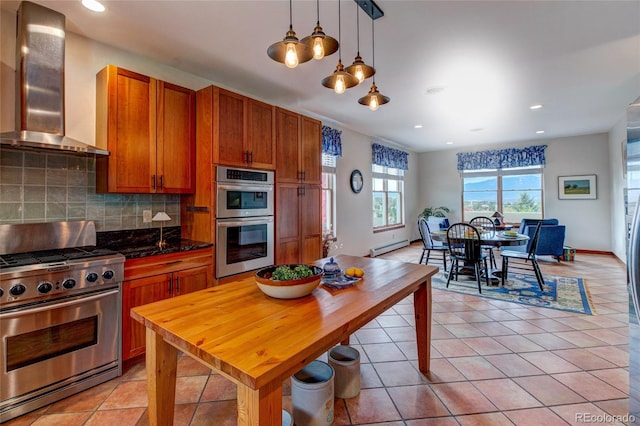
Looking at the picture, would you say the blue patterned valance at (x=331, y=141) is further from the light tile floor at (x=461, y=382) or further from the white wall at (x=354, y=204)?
the light tile floor at (x=461, y=382)

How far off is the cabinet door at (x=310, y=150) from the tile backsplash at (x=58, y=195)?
1.79m

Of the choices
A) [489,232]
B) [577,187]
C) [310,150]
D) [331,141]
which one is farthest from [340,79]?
[577,187]

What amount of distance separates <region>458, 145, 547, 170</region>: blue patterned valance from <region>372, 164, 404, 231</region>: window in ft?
5.77

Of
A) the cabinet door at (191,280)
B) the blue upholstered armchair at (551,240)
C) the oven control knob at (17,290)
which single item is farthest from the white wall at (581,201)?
the oven control knob at (17,290)

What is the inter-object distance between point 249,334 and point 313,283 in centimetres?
47

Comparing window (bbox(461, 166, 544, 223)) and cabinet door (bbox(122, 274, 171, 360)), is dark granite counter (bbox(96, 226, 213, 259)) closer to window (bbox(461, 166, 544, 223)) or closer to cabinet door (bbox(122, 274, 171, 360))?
cabinet door (bbox(122, 274, 171, 360))

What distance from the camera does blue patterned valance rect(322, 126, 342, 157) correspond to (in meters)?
5.01

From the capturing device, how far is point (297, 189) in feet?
11.9

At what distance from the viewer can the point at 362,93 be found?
386 centimetres

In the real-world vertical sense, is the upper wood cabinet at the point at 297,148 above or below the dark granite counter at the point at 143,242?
above

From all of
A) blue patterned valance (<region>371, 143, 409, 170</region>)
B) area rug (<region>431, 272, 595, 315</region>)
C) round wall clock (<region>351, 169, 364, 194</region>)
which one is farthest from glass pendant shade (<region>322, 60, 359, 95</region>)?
blue patterned valance (<region>371, 143, 409, 170</region>)

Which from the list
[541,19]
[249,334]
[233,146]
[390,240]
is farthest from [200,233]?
[390,240]

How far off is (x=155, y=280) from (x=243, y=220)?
93 cm

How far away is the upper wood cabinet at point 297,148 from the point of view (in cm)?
343
